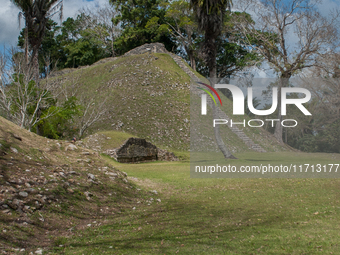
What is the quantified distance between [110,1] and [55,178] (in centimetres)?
4908

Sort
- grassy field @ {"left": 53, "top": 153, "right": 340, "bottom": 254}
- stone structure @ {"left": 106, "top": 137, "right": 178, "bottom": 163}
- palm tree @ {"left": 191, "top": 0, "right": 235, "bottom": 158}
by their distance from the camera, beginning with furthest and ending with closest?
stone structure @ {"left": 106, "top": 137, "right": 178, "bottom": 163} → palm tree @ {"left": 191, "top": 0, "right": 235, "bottom": 158} → grassy field @ {"left": 53, "top": 153, "right": 340, "bottom": 254}

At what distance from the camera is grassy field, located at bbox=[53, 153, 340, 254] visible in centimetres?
501

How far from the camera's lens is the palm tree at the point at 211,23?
709 inches

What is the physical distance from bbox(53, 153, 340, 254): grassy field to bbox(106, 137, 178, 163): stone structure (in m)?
9.38

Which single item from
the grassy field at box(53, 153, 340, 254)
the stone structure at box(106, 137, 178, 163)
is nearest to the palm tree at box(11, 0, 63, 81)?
the stone structure at box(106, 137, 178, 163)

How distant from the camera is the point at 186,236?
Answer: 5.65m

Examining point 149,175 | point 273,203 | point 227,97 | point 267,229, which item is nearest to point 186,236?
point 267,229

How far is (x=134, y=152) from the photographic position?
20.6 m

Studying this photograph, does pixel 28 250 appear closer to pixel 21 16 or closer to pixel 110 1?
pixel 21 16

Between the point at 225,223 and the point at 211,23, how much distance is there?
14.8 m

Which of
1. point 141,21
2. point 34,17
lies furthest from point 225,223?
point 141,21

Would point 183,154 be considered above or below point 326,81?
below

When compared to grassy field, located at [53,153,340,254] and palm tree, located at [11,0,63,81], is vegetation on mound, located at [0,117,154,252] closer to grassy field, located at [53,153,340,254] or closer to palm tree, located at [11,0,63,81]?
grassy field, located at [53,153,340,254]

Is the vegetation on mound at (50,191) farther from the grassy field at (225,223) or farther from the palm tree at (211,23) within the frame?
the palm tree at (211,23)
